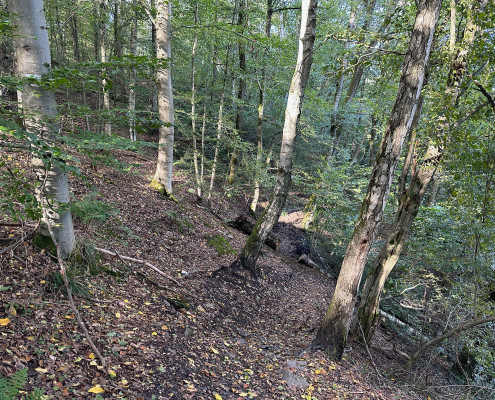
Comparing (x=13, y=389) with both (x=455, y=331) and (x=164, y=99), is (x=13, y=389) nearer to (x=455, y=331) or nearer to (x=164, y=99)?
(x=455, y=331)

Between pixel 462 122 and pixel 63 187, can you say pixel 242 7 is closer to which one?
pixel 462 122

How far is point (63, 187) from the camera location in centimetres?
319

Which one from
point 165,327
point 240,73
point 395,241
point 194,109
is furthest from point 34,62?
point 240,73

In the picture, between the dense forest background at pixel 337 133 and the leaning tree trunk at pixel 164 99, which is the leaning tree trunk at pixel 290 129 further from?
the leaning tree trunk at pixel 164 99

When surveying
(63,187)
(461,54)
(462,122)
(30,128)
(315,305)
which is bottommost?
(315,305)

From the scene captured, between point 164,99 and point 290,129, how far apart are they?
364 cm

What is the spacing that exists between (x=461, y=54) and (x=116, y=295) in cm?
646

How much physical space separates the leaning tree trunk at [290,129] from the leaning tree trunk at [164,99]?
2706mm

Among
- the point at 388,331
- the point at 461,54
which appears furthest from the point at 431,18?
the point at 388,331

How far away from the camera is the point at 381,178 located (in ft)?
14.1

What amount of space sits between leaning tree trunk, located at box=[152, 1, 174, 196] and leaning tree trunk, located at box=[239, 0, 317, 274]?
107 inches

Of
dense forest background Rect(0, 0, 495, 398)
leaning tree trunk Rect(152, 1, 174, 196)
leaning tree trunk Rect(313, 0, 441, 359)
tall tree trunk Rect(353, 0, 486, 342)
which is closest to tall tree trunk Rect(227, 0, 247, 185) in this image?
dense forest background Rect(0, 0, 495, 398)

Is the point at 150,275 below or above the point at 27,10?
below

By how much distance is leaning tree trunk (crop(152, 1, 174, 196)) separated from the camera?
7.02 metres
